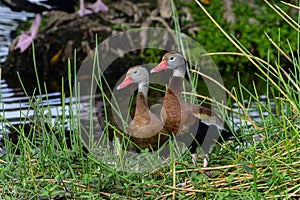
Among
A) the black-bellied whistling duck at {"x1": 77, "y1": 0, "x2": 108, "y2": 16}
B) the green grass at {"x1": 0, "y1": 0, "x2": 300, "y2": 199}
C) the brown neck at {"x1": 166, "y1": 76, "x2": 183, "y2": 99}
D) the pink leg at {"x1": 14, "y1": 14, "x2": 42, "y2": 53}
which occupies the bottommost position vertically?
the pink leg at {"x1": 14, "y1": 14, "x2": 42, "y2": 53}

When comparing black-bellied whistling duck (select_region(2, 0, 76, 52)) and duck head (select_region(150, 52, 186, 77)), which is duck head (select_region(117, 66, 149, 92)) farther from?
black-bellied whistling duck (select_region(2, 0, 76, 52))

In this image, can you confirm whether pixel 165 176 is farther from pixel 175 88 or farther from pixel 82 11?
pixel 82 11

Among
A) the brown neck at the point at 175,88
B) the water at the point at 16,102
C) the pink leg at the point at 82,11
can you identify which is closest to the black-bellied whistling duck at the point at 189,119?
the brown neck at the point at 175,88

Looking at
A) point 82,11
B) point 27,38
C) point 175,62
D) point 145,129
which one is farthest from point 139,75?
point 82,11

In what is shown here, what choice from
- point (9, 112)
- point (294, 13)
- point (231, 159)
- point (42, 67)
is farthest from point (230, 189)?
point (294, 13)

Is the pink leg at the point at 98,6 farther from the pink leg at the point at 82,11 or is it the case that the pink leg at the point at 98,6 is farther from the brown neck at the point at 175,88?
the brown neck at the point at 175,88

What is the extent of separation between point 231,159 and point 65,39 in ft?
16.5

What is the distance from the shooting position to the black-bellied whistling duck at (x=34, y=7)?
27.8 ft

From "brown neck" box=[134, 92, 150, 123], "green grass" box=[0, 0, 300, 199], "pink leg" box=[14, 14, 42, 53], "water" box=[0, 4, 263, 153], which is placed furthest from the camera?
"pink leg" box=[14, 14, 42, 53]

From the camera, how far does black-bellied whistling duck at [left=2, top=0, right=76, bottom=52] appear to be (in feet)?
27.8

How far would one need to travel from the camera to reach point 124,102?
7.00m

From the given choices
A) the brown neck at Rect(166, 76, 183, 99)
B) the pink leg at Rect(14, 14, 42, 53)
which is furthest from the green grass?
the pink leg at Rect(14, 14, 42, 53)

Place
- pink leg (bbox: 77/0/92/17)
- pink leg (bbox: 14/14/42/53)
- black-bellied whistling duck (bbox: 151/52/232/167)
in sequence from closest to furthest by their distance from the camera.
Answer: black-bellied whistling duck (bbox: 151/52/232/167) → pink leg (bbox: 14/14/42/53) → pink leg (bbox: 77/0/92/17)

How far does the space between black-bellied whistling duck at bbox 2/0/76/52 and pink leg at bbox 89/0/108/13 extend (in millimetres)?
219
